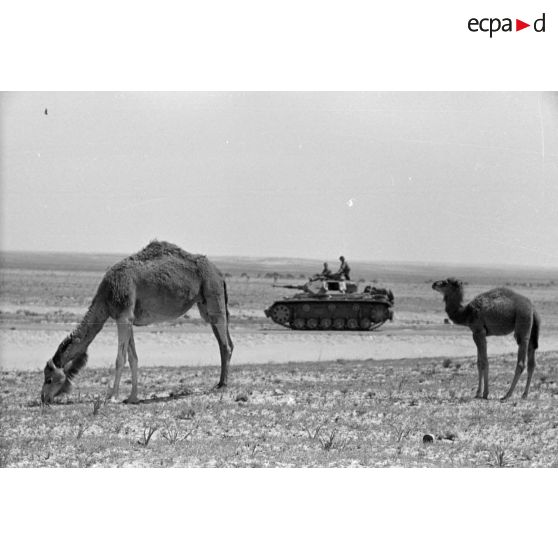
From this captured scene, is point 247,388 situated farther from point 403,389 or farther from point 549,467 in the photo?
point 549,467

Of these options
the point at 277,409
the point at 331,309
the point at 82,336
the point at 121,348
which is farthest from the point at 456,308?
the point at 331,309

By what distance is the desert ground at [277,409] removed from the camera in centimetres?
909

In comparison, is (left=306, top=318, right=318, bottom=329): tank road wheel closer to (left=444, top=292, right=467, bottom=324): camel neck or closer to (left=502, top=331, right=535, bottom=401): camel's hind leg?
(left=444, top=292, right=467, bottom=324): camel neck

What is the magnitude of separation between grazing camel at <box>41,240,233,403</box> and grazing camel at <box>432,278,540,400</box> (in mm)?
3534

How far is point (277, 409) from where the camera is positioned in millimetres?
11070

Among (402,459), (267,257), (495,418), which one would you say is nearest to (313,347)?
(267,257)

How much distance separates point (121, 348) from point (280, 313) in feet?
45.9

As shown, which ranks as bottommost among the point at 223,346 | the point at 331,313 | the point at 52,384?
the point at 331,313

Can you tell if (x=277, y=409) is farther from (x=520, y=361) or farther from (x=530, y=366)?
(x=530, y=366)

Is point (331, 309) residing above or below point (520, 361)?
below

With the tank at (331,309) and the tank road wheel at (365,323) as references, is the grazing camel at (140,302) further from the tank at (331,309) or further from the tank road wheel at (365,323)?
the tank road wheel at (365,323)

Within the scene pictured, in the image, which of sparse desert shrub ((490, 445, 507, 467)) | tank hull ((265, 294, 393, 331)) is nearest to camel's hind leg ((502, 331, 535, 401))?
sparse desert shrub ((490, 445, 507, 467))

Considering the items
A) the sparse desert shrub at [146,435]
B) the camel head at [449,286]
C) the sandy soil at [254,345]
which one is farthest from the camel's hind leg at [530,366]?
the sparse desert shrub at [146,435]

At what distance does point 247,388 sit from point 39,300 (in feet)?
63.3
